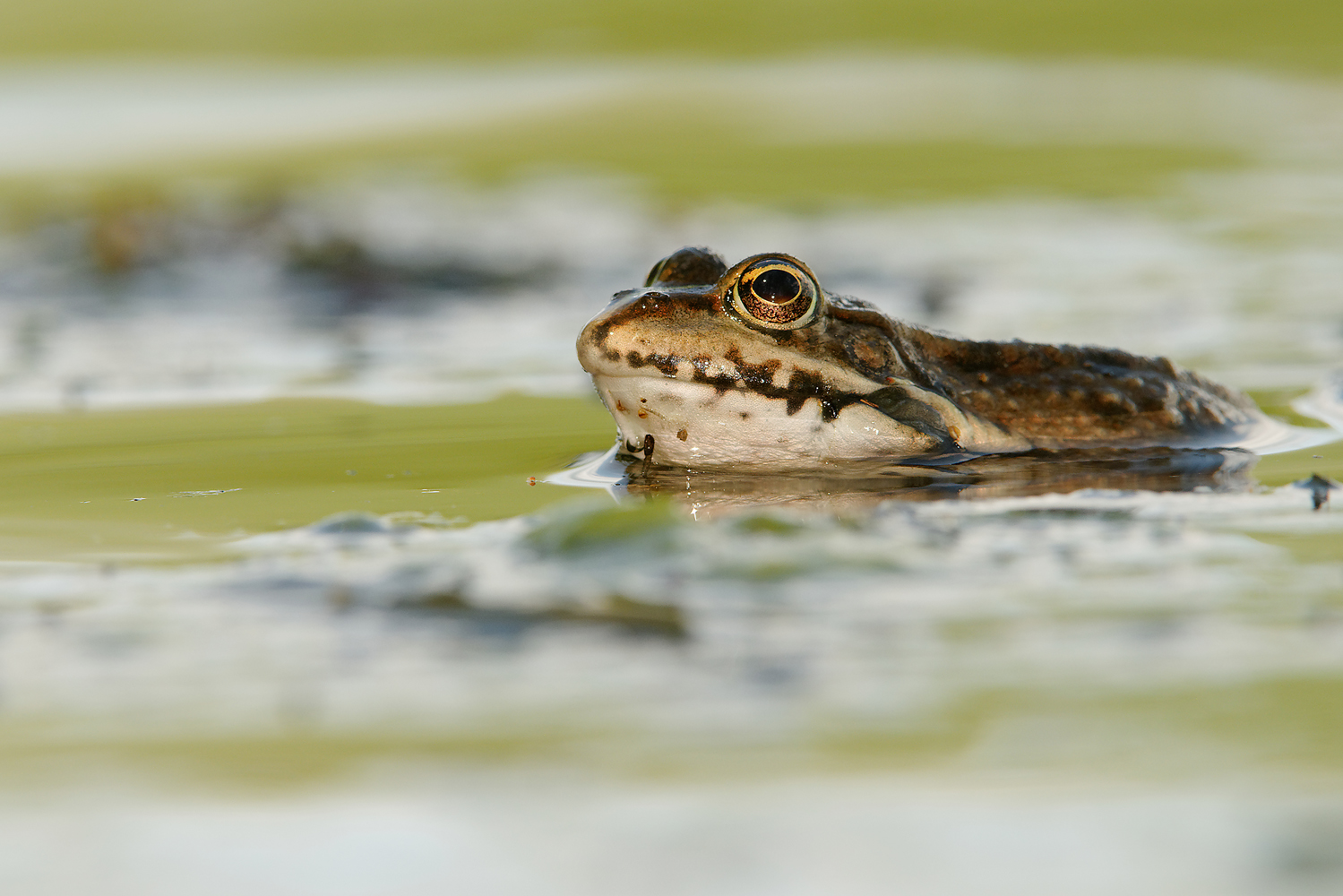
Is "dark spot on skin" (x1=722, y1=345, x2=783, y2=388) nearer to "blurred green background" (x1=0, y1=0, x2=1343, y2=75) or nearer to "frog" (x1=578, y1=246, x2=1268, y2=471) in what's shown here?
"frog" (x1=578, y1=246, x2=1268, y2=471)

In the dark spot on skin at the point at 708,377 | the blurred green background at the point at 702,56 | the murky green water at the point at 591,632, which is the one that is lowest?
the murky green water at the point at 591,632

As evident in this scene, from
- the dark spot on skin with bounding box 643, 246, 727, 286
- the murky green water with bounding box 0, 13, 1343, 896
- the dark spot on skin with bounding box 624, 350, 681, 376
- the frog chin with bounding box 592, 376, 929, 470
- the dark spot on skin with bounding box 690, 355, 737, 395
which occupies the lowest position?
the murky green water with bounding box 0, 13, 1343, 896

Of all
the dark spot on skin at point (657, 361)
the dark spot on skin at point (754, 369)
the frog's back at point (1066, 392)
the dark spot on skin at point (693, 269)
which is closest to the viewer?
the dark spot on skin at point (657, 361)

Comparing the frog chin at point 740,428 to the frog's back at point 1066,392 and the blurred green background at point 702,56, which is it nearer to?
the frog's back at point 1066,392

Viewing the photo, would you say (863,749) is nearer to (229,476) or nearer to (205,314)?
(229,476)

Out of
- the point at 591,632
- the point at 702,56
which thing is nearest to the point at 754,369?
the point at 591,632

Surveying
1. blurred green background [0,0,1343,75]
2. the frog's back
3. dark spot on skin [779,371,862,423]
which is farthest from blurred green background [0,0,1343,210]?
dark spot on skin [779,371,862,423]

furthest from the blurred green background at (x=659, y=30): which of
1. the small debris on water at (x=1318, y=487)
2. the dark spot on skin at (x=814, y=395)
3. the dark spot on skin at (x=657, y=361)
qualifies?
the small debris on water at (x=1318, y=487)

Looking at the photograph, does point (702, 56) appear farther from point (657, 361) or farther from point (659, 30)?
point (657, 361)
